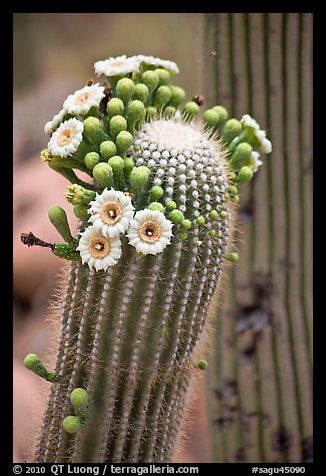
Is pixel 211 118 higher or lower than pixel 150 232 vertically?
higher

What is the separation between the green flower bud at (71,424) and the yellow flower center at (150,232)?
0.29 m

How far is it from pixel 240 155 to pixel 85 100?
0.85 feet

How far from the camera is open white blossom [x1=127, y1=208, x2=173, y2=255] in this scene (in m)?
0.77

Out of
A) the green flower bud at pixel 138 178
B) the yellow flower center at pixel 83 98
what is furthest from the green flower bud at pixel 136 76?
the green flower bud at pixel 138 178

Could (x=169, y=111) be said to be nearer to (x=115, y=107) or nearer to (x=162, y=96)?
(x=162, y=96)

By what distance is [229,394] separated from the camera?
159 centimetres

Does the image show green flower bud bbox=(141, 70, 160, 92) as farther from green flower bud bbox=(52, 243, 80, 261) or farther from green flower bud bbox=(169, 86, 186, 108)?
green flower bud bbox=(52, 243, 80, 261)

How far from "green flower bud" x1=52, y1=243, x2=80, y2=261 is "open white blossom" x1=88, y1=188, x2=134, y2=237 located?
0.28 ft

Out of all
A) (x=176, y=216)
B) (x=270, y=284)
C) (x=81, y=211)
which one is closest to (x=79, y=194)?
(x=81, y=211)

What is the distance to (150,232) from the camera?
30.7 inches

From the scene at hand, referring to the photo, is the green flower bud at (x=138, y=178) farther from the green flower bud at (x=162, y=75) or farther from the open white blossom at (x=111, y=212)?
the green flower bud at (x=162, y=75)

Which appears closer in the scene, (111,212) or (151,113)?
(111,212)
